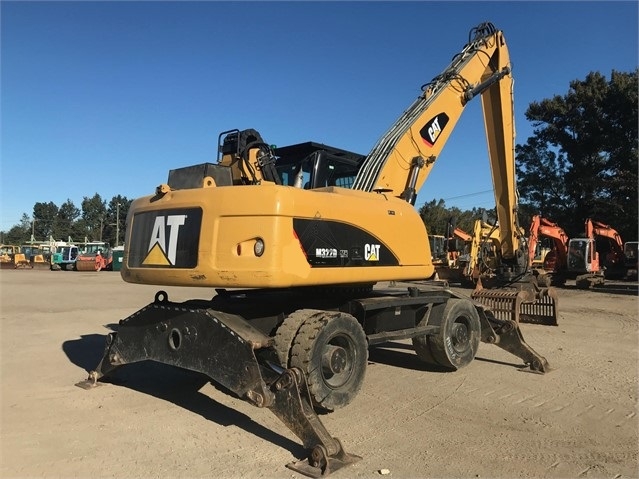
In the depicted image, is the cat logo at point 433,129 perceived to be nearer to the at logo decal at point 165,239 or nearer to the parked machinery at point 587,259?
the at logo decal at point 165,239

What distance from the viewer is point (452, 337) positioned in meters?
6.92

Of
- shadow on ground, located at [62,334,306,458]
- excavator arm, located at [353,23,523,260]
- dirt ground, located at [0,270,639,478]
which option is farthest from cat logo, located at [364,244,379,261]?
shadow on ground, located at [62,334,306,458]

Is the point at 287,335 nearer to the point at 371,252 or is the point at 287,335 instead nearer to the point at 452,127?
the point at 371,252

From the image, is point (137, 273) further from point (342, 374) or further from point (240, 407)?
point (342, 374)

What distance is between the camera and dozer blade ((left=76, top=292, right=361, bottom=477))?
12.8 ft

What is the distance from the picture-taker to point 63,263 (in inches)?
1838

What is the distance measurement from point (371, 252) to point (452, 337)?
222 centimetres

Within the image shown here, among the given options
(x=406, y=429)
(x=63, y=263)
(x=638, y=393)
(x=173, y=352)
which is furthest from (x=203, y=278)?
(x=63, y=263)

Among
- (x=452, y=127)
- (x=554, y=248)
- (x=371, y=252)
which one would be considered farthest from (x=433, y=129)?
(x=554, y=248)

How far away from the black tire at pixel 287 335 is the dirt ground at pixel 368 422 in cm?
65

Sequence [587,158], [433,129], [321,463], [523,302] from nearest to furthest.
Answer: [321,463] → [433,129] → [523,302] → [587,158]

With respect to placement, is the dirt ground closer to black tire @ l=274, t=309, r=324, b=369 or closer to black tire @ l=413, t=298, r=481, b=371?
black tire @ l=413, t=298, r=481, b=371

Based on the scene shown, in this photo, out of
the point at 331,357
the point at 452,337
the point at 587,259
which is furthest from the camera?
the point at 587,259

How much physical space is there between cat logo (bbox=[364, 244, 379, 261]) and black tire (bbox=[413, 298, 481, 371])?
1643 mm
